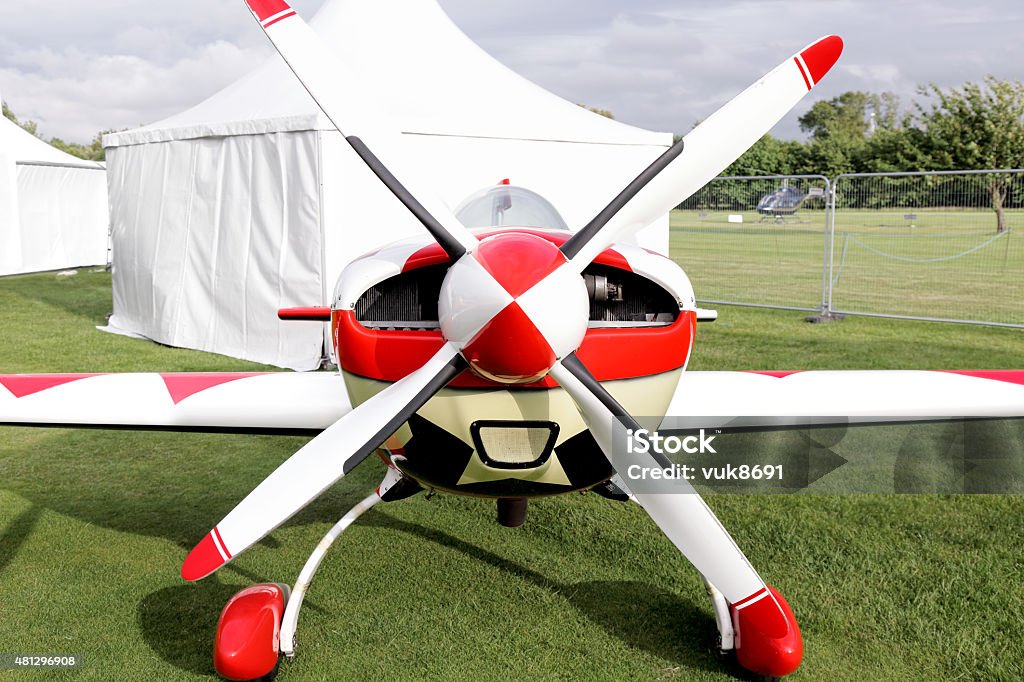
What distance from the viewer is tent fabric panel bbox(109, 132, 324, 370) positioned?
8625mm

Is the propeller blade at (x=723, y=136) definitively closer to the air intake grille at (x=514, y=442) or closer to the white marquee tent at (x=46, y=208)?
the air intake grille at (x=514, y=442)

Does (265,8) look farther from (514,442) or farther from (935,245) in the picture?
(935,245)

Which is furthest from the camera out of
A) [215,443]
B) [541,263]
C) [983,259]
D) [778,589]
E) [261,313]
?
[983,259]

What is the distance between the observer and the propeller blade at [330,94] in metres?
2.56

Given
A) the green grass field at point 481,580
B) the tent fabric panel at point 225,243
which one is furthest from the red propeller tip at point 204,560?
the tent fabric panel at point 225,243

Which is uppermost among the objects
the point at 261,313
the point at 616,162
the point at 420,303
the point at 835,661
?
the point at 616,162

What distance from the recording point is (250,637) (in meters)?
3.07

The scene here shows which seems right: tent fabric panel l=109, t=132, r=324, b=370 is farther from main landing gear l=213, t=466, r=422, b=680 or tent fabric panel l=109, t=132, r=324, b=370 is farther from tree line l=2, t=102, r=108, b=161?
tree line l=2, t=102, r=108, b=161

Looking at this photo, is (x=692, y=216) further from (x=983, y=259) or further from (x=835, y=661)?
(x=835, y=661)

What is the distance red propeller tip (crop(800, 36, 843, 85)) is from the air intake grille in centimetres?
143

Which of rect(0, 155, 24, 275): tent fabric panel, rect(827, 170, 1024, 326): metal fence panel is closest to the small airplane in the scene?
rect(827, 170, 1024, 326): metal fence panel

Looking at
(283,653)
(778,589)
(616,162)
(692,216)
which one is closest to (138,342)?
(616,162)

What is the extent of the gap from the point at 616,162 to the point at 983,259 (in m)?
8.06

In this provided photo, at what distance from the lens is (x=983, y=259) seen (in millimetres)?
14562
